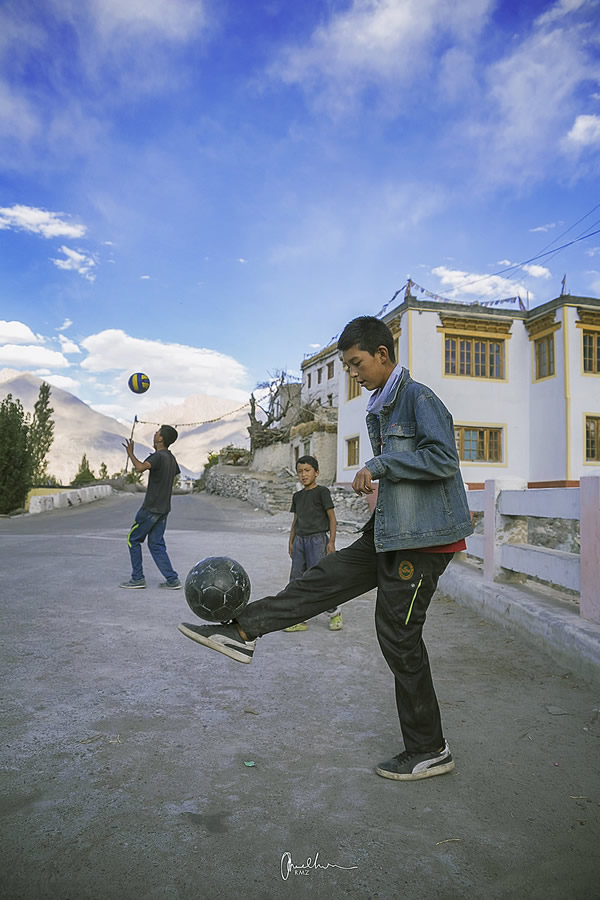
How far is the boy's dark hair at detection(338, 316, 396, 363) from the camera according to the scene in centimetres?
291

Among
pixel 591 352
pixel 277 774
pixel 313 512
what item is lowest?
pixel 277 774

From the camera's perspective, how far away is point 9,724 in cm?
307

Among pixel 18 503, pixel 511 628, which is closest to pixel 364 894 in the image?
pixel 511 628

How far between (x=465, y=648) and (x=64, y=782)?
3.35m

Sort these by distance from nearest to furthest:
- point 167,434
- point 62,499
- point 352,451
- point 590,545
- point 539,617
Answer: point 590,545
point 539,617
point 167,434
point 62,499
point 352,451

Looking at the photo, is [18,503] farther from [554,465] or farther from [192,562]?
[554,465]

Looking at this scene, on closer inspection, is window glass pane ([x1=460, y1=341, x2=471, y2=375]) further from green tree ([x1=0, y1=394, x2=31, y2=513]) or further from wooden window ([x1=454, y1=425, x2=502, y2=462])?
green tree ([x1=0, y1=394, x2=31, y2=513])

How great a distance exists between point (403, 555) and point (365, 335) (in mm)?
1018

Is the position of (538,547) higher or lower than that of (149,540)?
higher

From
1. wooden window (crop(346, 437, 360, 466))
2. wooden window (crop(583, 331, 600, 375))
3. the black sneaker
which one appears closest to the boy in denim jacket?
the black sneaker

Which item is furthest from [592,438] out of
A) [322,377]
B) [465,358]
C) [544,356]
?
[322,377]

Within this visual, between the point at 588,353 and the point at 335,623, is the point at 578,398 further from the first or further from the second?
the point at 335,623

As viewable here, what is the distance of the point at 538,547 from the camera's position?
570cm

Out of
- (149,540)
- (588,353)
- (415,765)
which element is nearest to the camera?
(415,765)
